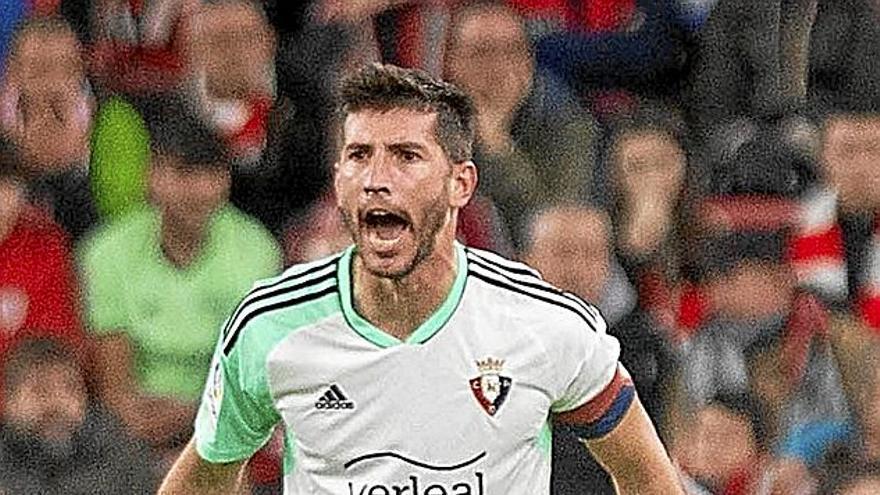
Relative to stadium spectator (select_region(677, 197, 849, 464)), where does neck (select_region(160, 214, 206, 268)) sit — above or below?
above

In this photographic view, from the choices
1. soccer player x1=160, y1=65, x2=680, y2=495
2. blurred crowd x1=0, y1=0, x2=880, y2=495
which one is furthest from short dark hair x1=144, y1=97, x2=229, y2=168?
soccer player x1=160, y1=65, x2=680, y2=495

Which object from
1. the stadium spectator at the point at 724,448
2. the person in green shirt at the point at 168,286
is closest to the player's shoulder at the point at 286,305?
the person in green shirt at the point at 168,286

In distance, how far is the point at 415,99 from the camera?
11.3 feet

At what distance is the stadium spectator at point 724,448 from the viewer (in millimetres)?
5305

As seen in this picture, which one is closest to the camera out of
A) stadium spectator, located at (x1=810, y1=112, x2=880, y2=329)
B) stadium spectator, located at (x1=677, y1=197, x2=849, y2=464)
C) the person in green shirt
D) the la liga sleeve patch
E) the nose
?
the nose

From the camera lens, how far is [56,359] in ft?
16.9

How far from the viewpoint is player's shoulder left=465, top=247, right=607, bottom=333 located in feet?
11.7

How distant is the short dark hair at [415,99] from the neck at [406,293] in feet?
0.61

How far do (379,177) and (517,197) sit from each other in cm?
214

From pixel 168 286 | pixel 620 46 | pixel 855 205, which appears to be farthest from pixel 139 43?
pixel 855 205

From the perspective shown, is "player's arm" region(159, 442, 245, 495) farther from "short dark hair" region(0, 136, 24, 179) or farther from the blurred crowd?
"short dark hair" region(0, 136, 24, 179)

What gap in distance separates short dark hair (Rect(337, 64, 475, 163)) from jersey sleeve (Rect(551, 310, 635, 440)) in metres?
0.40

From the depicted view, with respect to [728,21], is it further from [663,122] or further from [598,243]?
[598,243]

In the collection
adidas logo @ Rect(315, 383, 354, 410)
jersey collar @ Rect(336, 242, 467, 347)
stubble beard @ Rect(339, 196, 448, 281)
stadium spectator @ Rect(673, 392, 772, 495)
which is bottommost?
stadium spectator @ Rect(673, 392, 772, 495)
